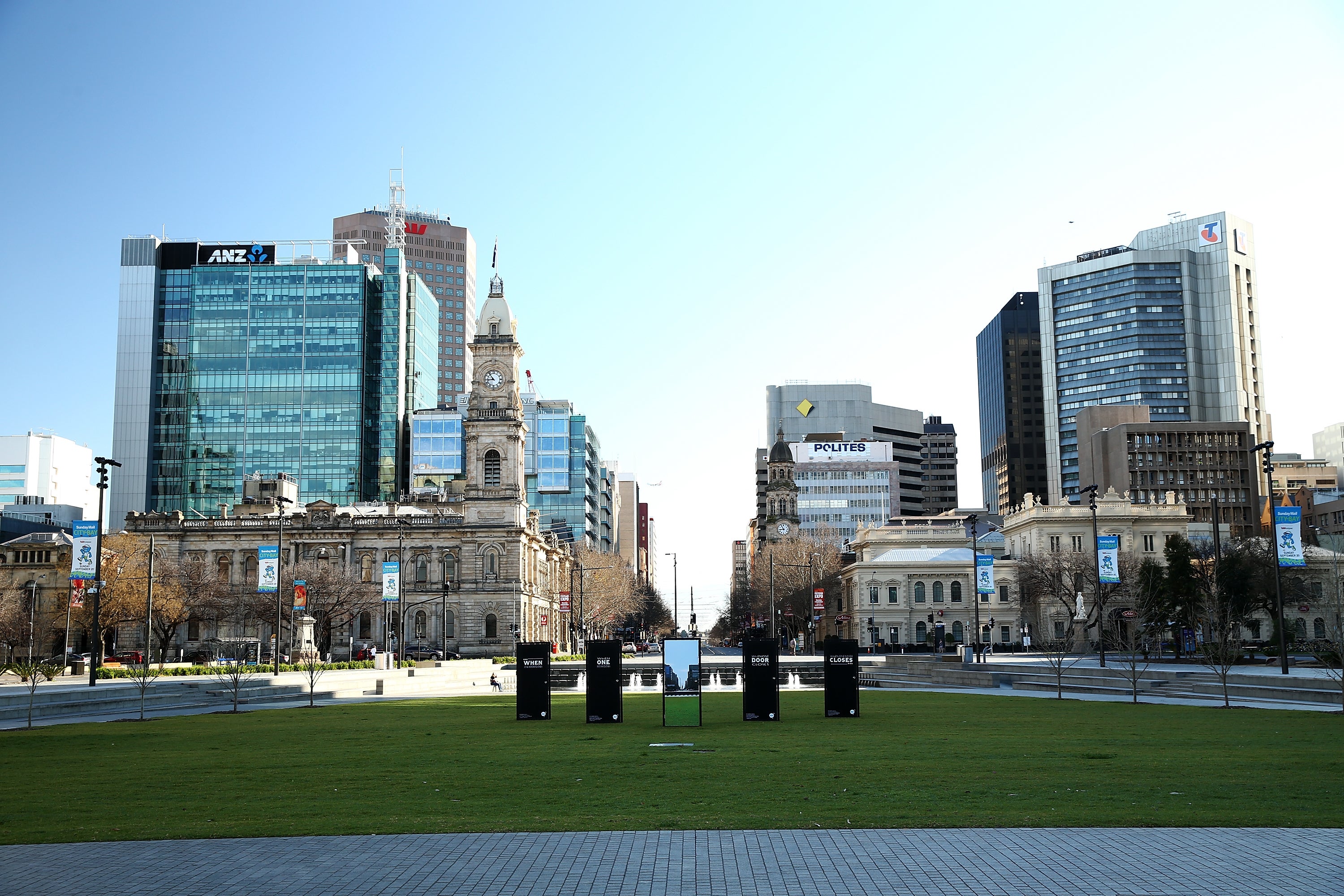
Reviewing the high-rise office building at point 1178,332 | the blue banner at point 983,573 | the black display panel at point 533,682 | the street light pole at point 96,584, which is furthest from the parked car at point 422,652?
the high-rise office building at point 1178,332

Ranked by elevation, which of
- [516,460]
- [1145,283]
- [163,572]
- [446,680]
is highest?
[1145,283]

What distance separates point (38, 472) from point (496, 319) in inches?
3752

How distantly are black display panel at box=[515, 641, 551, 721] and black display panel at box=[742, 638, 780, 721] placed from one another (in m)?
6.01

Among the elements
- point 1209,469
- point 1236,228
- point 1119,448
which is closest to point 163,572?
point 1119,448

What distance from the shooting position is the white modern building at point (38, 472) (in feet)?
532

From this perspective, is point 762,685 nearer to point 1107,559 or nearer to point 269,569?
point 1107,559

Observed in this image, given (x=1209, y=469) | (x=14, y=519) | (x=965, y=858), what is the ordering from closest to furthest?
(x=965, y=858) → (x=14, y=519) → (x=1209, y=469)

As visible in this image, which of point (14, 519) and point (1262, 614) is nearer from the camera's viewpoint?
point (1262, 614)

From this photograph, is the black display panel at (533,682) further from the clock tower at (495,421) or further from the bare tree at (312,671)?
the clock tower at (495,421)

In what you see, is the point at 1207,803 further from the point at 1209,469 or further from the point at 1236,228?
the point at 1236,228

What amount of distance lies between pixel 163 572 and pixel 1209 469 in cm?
13826

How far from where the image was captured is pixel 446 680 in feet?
208

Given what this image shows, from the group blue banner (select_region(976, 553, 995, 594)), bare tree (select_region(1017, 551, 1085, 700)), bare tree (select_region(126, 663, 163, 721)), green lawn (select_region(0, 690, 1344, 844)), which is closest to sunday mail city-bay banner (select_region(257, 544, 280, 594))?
bare tree (select_region(126, 663, 163, 721))

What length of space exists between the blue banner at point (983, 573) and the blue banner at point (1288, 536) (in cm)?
1623
